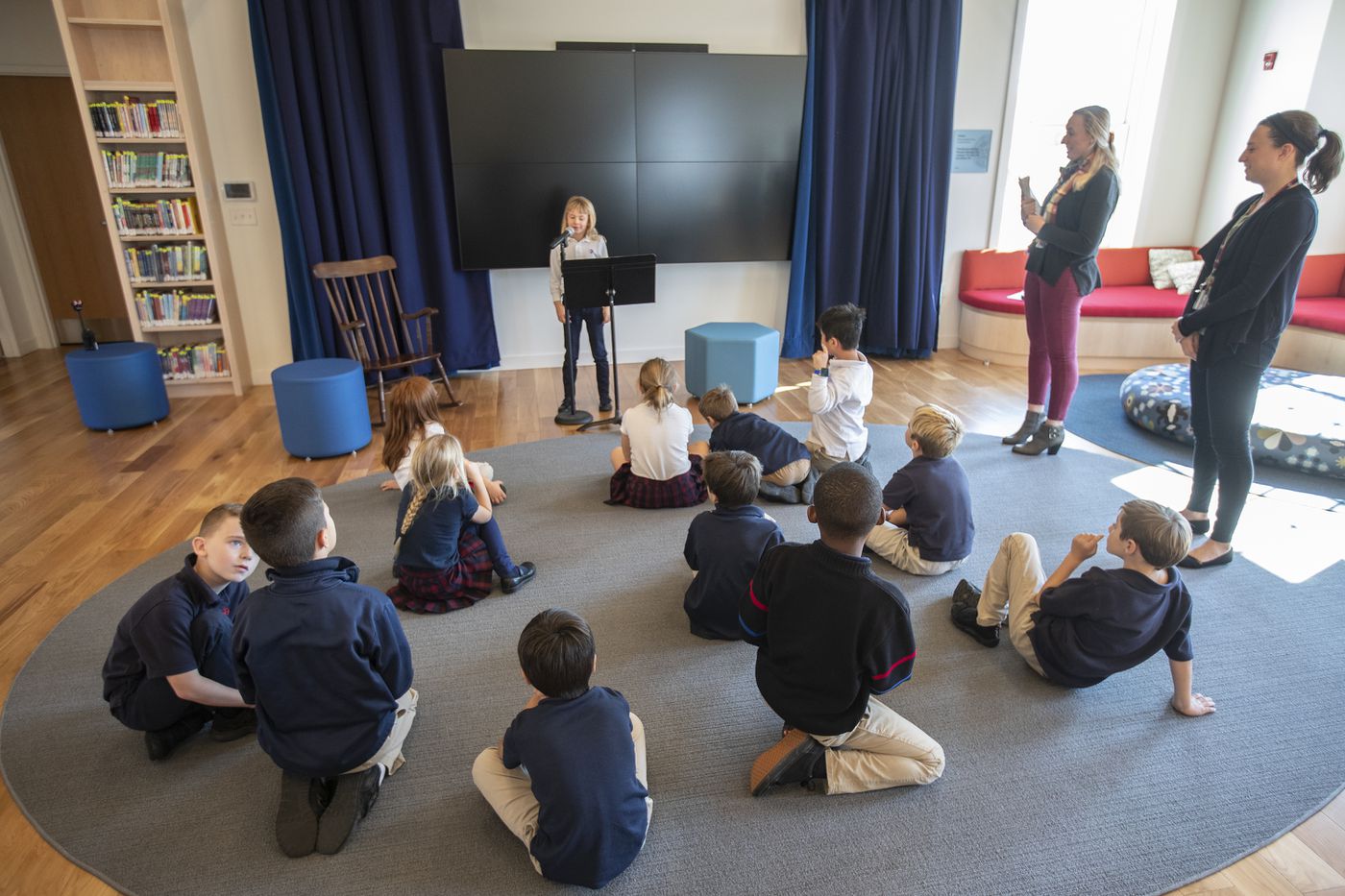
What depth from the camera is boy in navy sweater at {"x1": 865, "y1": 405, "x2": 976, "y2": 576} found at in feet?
8.68

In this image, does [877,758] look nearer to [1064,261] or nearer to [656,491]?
[656,491]

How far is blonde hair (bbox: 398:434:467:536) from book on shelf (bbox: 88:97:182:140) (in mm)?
3639

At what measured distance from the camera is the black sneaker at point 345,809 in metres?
1.78

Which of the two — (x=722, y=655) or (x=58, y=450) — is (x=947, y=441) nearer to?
(x=722, y=655)

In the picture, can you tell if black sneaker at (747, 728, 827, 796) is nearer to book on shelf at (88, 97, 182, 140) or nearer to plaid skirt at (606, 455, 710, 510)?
plaid skirt at (606, 455, 710, 510)

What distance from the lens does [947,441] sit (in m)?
2.61

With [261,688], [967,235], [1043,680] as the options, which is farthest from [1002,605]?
[967,235]

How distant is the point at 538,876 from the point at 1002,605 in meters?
1.56

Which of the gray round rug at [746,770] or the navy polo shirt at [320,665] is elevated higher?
the navy polo shirt at [320,665]

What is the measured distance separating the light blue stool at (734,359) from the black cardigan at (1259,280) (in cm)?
237

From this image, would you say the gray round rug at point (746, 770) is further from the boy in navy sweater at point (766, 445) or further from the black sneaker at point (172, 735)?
the boy in navy sweater at point (766, 445)

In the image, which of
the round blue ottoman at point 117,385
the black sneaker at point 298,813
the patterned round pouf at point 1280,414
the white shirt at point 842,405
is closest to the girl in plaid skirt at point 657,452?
the white shirt at point 842,405

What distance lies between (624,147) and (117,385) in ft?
10.7

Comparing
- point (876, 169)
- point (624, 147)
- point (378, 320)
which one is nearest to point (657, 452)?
point (378, 320)
